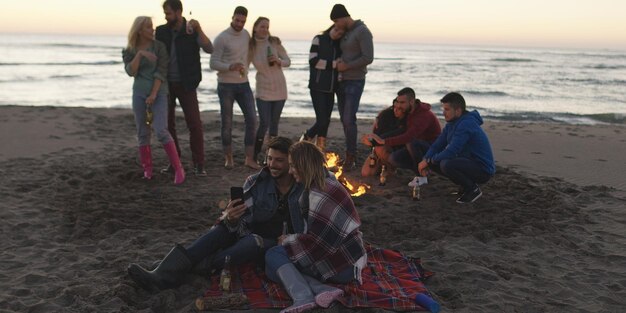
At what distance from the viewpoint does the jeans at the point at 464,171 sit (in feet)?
20.4

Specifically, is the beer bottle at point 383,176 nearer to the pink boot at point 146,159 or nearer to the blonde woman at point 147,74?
the blonde woman at point 147,74

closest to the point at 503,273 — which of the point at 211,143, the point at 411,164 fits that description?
the point at 411,164

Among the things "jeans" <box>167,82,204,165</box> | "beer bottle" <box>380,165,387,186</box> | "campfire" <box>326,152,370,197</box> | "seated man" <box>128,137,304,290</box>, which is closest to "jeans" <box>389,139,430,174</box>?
"beer bottle" <box>380,165,387,186</box>

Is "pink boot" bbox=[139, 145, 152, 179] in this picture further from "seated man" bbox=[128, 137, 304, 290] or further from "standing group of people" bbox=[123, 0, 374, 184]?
"seated man" bbox=[128, 137, 304, 290]

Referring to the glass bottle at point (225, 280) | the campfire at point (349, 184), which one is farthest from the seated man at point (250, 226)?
the campfire at point (349, 184)

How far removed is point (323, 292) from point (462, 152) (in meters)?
3.38

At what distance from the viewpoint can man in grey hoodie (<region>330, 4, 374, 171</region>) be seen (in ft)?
24.1

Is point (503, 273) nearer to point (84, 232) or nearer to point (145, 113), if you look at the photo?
point (84, 232)

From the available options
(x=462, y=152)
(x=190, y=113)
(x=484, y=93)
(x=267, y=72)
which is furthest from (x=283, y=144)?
(x=484, y=93)

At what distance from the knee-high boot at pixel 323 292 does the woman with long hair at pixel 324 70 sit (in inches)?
154

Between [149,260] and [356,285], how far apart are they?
177cm

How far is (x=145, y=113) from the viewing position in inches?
261

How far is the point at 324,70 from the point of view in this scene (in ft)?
Answer: 24.6

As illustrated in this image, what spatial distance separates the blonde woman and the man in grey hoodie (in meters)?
2.36
